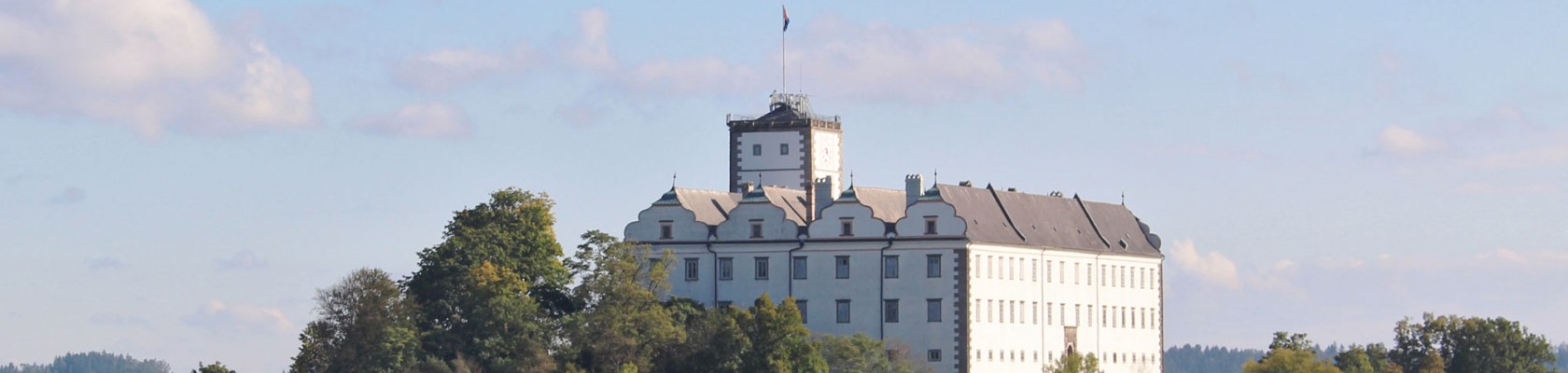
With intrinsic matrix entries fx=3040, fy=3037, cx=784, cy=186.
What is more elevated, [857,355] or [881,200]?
[881,200]

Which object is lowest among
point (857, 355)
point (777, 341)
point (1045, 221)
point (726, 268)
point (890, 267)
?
point (857, 355)

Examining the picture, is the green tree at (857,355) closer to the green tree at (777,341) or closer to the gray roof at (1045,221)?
the green tree at (777,341)

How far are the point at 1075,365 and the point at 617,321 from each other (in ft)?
65.9

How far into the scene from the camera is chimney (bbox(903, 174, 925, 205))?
12538 cm

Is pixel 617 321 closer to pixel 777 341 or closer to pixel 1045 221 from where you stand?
pixel 777 341

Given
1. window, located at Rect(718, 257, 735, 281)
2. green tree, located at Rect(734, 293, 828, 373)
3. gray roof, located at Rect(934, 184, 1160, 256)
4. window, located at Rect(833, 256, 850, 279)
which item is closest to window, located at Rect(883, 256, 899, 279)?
window, located at Rect(833, 256, 850, 279)

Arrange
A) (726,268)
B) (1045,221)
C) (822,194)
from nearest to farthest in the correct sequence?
(726,268) → (822,194) → (1045,221)

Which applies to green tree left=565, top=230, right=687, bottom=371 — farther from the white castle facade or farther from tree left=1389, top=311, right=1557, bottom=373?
tree left=1389, top=311, right=1557, bottom=373

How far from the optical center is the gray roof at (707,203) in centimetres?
12862

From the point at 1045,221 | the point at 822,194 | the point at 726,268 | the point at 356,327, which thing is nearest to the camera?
the point at 356,327

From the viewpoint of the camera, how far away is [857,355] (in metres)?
118

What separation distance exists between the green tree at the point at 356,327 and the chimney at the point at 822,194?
20.6 metres

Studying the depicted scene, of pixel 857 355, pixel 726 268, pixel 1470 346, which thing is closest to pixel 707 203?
pixel 726 268

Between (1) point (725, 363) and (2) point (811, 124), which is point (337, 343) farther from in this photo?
(2) point (811, 124)
